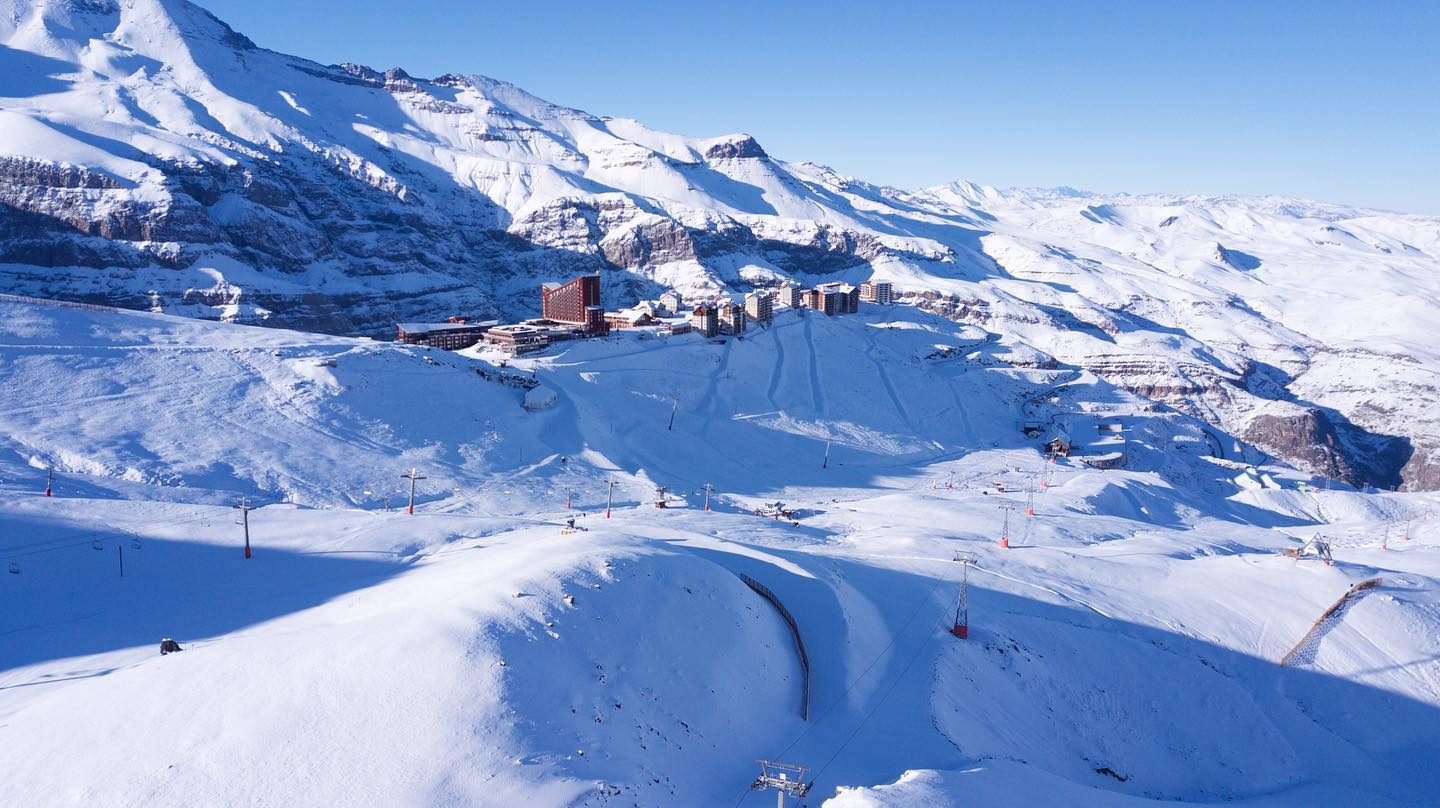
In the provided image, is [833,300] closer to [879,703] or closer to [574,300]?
[574,300]

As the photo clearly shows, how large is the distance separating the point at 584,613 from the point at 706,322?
80.2 metres

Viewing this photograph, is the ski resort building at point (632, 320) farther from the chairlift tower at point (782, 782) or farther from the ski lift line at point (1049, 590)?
the chairlift tower at point (782, 782)

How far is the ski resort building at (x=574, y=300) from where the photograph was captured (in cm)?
10375

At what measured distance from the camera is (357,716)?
19.0 m

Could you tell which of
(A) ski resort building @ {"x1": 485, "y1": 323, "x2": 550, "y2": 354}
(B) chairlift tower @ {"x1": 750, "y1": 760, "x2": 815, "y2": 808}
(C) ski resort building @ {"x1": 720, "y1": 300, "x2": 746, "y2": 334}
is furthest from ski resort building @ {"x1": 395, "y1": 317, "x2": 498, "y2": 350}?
(B) chairlift tower @ {"x1": 750, "y1": 760, "x2": 815, "y2": 808}

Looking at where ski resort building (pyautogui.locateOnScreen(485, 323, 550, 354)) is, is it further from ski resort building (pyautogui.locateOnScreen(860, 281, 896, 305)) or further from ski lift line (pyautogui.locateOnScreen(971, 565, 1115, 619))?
ski resort building (pyautogui.locateOnScreen(860, 281, 896, 305))

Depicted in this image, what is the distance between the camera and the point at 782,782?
17672 mm

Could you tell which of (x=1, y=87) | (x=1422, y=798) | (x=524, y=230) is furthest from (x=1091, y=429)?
(x=1, y=87)

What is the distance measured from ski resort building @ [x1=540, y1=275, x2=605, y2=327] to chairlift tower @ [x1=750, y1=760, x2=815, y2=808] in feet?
271

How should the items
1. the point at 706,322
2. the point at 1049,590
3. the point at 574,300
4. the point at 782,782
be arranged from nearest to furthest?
the point at 782,782, the point at 1049,590, the point at 706,322, the point at 574,300

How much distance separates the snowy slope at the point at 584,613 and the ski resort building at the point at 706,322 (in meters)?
28.0

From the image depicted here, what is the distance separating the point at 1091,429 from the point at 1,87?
22491 cm

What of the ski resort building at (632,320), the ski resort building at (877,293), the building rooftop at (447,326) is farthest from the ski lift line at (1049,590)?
the ski resort building at (877,293)

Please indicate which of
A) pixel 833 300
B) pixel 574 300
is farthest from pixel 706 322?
pixel 833 300
